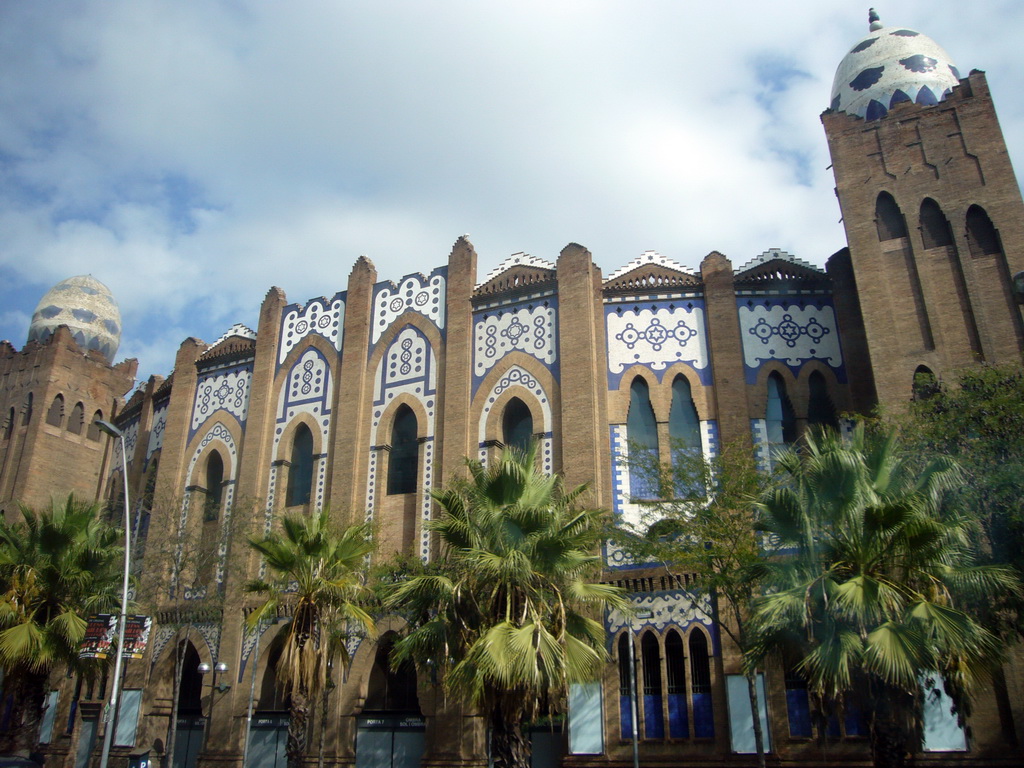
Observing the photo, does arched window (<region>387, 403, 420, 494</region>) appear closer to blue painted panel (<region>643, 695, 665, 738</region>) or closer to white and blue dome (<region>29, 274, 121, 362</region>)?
blue painted panel (<region>643, 695, 665, 738</region>)

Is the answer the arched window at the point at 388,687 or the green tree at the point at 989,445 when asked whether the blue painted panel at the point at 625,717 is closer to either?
the arched window at the point at 388,687

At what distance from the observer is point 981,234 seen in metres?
21.0

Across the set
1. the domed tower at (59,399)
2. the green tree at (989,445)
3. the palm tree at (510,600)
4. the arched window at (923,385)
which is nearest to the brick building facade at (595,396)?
the arched window at (923,385)

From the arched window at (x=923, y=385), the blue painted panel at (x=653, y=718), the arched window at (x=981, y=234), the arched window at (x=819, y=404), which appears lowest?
the blue painted panel at (x=653, y=718)

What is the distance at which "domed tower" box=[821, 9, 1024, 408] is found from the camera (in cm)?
2000

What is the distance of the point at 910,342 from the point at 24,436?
102 ft

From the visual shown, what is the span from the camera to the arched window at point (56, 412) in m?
35.2

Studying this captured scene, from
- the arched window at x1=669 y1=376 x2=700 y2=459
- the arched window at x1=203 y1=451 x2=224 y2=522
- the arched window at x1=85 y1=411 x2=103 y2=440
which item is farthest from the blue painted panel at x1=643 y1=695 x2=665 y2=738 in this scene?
the arched window at x1=85 y1=411 x2=103 y2=440

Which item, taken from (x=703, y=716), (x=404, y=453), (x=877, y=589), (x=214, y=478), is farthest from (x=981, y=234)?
(x=214, y=478)

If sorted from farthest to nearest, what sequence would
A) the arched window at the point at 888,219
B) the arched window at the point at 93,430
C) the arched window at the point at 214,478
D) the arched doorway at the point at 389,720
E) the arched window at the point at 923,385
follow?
1. the arched window at the point at 93,430
2. the arched window at the point at 214,478
3. the arched window at the point at 888,219
4. the arched doorway at the point at 389,720
5. the arched window at the point at 923,385

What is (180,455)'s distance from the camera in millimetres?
28328

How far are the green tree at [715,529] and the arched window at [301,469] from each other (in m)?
11.3

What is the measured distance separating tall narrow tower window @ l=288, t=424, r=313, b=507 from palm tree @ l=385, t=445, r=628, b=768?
11508 mm

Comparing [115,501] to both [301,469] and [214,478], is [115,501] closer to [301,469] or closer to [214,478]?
[214,478]
